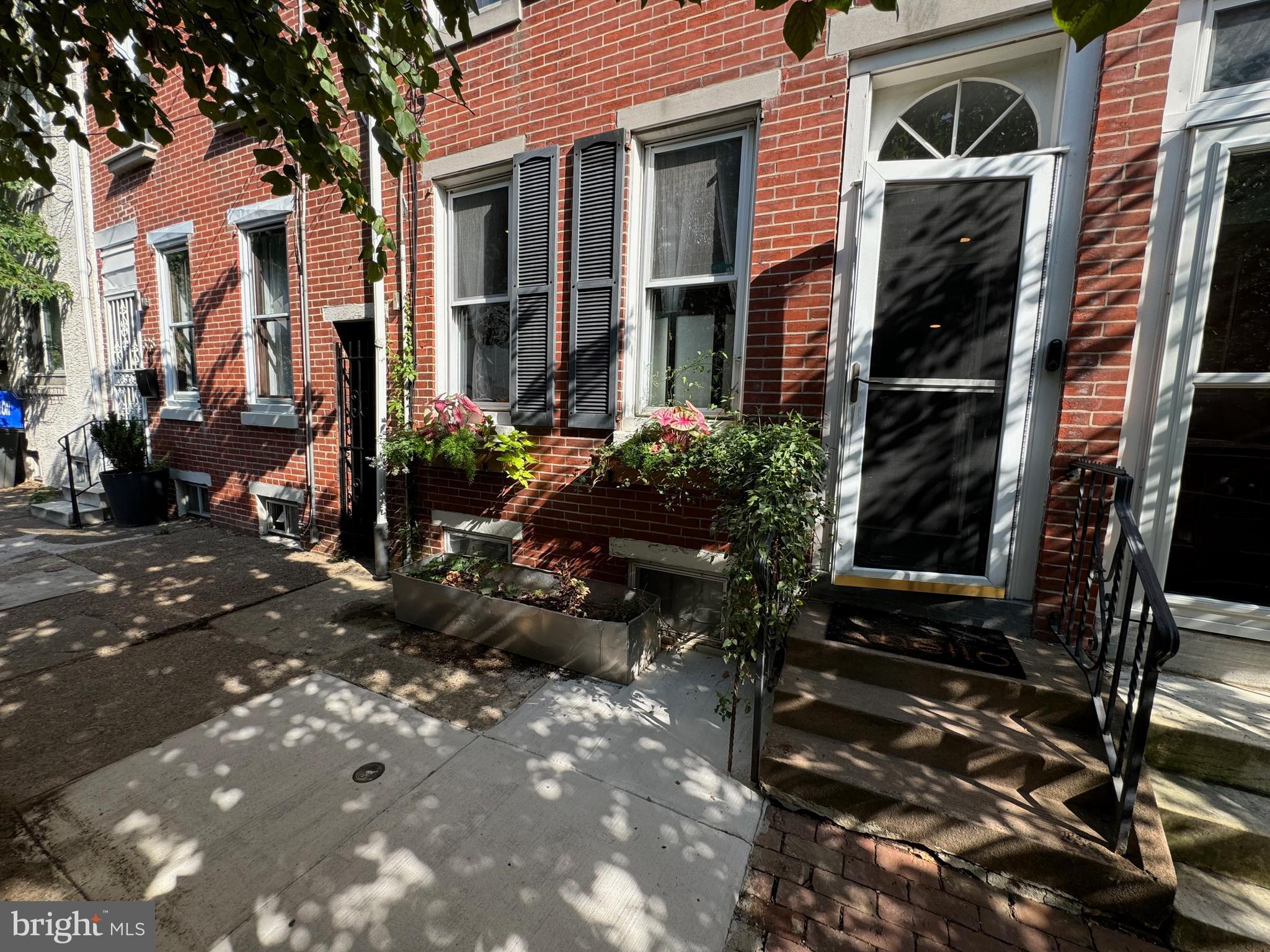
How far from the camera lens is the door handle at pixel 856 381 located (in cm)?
317

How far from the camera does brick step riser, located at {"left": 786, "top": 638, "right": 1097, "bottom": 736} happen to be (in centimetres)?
248

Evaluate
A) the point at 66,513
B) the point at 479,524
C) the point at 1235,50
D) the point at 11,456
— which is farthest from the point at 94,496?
the point at 1235,50

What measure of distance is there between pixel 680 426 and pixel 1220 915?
9.55ft

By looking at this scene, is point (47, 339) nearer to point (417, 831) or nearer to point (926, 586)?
point (417, 831)

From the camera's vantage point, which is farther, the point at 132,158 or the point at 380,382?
the point at 132,158

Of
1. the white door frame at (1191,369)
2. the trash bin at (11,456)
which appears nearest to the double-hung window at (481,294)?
the white door frame at (1191,369)

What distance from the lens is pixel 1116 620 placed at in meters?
2.85

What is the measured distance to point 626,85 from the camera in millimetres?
3789

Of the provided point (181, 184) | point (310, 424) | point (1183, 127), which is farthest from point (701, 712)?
point (181, 184)

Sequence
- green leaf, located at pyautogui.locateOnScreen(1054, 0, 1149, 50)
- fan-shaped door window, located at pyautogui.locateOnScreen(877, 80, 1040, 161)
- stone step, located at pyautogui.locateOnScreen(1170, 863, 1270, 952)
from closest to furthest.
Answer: green leaf, located at pyautogui.locateOnScreen(1054, 0, 1149, 50) < stone step, located at pyautogui.locateOnScreen(1170, 863, 1270, 952) < fan-shaped door window, located at pyautogui.locateOnScreen(877, 80, 1040, 161)

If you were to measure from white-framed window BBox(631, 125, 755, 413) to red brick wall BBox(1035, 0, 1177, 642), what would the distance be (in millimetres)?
1746

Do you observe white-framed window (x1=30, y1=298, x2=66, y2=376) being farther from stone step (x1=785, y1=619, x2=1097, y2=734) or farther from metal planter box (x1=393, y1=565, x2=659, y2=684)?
stone step (x1=785, y1=619, x2=1097, y2=734)

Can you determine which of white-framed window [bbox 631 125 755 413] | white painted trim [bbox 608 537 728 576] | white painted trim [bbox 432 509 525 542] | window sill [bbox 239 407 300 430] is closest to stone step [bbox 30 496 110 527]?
window sill [bbox 239 407 300 430]

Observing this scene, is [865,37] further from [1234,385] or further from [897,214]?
[1234,385]
